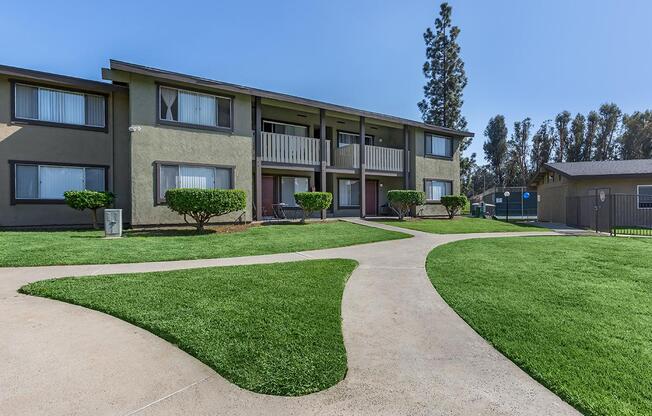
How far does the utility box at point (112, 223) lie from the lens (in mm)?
10734

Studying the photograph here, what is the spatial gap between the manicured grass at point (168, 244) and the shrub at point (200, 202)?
762 millimetres

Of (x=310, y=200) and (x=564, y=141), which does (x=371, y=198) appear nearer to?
(x=310, y=200)

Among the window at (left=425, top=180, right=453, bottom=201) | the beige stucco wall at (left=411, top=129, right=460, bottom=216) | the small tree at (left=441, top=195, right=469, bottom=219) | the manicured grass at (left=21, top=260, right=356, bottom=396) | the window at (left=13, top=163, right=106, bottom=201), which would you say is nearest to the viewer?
the manicured grass at (left=21, top=260, right=356, bottom=396)

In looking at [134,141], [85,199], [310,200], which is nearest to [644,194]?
[310,200]

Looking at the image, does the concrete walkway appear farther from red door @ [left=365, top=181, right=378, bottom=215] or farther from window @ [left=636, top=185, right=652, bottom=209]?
window @ [left=636, top=185, right=652, bottom=209]

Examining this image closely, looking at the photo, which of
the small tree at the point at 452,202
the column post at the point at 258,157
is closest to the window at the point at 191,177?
the column post at the point at 258,157

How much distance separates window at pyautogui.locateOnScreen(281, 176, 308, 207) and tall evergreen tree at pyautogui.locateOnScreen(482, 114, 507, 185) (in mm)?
49565

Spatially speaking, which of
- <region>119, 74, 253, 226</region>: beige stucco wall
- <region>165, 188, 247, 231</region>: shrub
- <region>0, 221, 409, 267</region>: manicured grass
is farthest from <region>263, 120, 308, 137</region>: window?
<region>0, 221, 409, 267</region>: manicured grass

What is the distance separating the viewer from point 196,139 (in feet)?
45.1

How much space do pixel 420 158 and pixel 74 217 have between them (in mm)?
17857

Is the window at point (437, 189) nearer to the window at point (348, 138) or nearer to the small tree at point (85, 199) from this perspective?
the window at point (348, 138)

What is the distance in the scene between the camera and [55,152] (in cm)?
1301

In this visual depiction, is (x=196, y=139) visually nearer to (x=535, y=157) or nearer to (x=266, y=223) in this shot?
(x=266, y=223)

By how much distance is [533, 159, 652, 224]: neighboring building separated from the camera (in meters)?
19.2
